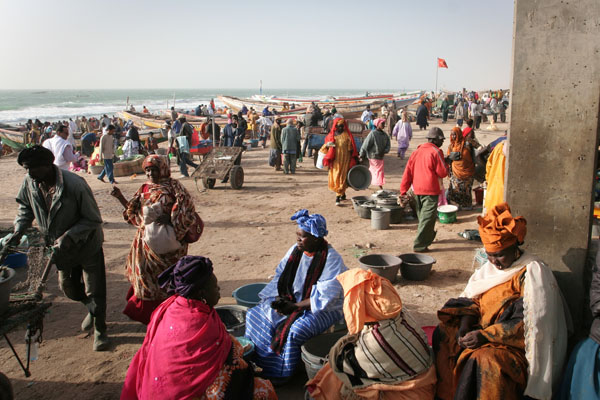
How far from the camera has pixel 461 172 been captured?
8758 mm

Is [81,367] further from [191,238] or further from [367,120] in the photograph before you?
[367,120]

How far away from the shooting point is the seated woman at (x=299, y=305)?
3514 millimetres

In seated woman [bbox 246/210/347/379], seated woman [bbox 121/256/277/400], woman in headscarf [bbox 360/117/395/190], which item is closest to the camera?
seated woman [bbox 121/256/277/400]

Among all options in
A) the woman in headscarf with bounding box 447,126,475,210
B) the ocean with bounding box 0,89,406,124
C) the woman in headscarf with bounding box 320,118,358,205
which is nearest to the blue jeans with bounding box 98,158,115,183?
the woman in headscarf with bounding box 320,118,358,205

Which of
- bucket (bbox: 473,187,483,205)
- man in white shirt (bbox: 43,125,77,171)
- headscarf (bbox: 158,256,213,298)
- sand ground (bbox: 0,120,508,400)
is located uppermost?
man in white shirt (bbox: 43,125,77,171)

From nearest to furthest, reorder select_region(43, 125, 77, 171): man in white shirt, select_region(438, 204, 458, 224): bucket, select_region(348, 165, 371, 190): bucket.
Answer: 1. select_region(438, 204, 458, 224): bucket
2. select_region(43, 125, 77, 171): man in white shirt
3. select_region(348, 165, 371, 190): bucket

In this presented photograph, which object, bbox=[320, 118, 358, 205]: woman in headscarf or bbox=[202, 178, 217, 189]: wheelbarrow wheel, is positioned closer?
bbox=[320, 118, 358, 205]: woman in headscarf

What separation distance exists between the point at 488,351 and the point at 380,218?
532cm

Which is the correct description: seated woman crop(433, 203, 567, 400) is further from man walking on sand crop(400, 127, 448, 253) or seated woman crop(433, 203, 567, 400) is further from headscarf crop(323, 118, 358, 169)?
headscarf crop(323, 118, 358, 169)

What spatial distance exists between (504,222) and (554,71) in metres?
1.15

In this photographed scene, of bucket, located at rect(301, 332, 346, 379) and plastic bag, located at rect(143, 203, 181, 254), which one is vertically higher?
plastic bag, located at rect(143, 203, 181, 254)

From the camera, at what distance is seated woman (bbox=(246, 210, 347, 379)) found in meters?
3.51

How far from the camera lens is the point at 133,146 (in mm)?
15766

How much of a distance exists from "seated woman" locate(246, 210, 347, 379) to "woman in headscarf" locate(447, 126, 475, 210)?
5.84 meters
